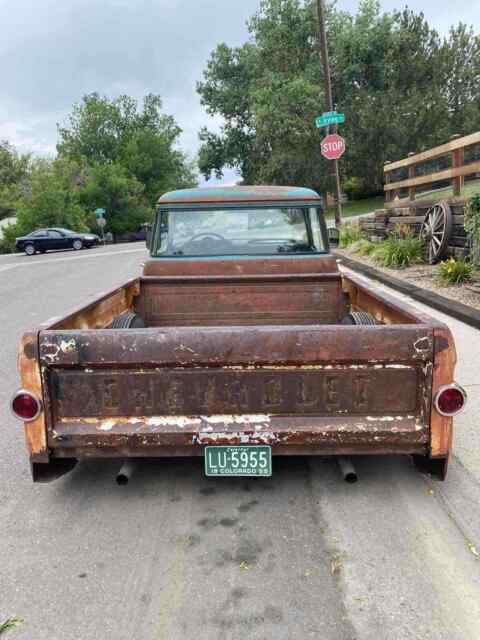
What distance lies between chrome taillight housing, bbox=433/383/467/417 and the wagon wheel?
890cm

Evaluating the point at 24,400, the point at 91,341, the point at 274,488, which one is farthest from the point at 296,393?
A: the point at 24,400

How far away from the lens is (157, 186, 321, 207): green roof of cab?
557 centimetres

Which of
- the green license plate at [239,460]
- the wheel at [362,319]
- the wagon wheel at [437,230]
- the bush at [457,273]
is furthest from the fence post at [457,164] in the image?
the green license plate at [239,460]

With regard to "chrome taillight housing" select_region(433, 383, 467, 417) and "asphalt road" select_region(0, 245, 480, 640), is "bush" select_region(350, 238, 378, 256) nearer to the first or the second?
"asphalt road" select_region(0, 245, 480, 640)

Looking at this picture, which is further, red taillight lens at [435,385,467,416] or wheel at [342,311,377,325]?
wheel at [342,311,377,325]

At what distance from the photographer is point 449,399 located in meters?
3.08

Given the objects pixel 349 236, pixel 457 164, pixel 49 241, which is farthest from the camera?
pixel 49 241

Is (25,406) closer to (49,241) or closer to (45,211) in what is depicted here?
(49,241)

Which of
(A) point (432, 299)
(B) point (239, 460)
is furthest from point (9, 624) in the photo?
(A) point (432, 299)

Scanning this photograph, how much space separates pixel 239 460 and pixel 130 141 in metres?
68.5

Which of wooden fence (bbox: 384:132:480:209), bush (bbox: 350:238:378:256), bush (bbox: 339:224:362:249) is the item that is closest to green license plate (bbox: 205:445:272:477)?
wooden fence (bbox: 384:132:480:209)

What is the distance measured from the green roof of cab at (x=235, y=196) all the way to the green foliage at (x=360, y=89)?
3214 centimetres

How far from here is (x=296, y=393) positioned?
3145 mm

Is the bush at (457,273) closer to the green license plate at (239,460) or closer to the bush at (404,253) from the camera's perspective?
the bush at (404,253)
